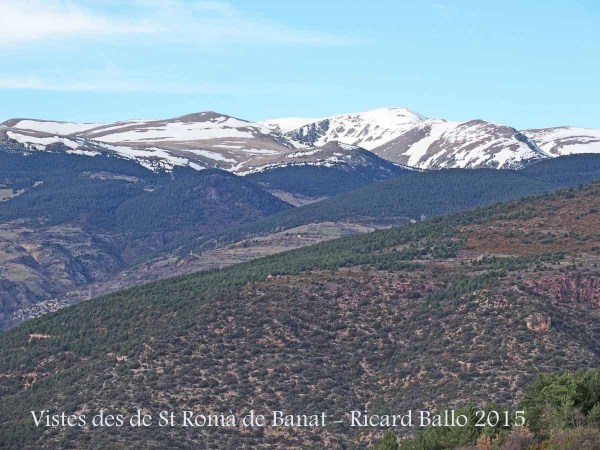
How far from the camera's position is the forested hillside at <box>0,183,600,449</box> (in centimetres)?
10431

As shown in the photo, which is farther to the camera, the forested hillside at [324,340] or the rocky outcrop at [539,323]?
the rocky outcrop at [539,323]

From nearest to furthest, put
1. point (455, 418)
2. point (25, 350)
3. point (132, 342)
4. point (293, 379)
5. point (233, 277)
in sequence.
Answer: point (455, 418) → point (293, 379) → point (132, 342) → point (25, 350) → point (233, 277)

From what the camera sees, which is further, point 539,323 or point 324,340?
point 324,340

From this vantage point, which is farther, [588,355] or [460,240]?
[460,240]

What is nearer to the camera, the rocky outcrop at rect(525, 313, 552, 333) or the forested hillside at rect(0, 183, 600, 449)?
the forested hillside at rect(0, 183, 600, 449)

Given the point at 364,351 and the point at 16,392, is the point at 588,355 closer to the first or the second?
the point at 364,351

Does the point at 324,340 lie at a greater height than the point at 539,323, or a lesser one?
lesser

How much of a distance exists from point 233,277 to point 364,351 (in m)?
27.3

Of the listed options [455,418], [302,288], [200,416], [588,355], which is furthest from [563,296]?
[455,418]

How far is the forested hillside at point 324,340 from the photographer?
104312 mm

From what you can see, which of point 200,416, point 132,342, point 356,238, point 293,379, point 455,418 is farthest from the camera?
point 356,238

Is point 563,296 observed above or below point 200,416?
above

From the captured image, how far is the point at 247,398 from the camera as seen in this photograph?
107750mm

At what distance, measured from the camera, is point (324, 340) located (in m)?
119
